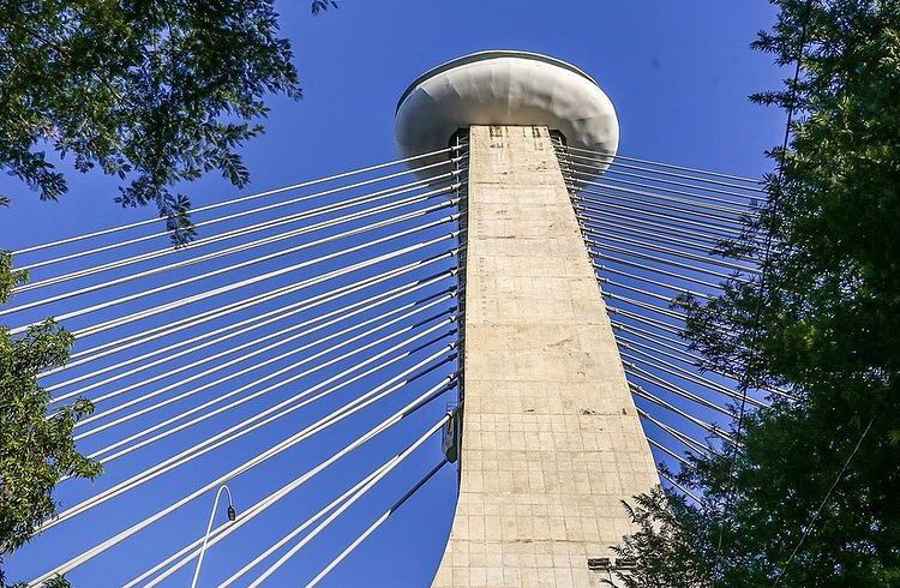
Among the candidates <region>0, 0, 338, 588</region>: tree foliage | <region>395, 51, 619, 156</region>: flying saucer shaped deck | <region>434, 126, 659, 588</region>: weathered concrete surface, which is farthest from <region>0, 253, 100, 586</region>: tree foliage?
<region>395, 51, 619, 156</region>: flying saucer shaped deck

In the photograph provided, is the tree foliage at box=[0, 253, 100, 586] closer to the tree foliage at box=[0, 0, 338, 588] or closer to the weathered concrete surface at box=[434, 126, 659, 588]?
the tree foliage at box=[0, 0, 338, 588]

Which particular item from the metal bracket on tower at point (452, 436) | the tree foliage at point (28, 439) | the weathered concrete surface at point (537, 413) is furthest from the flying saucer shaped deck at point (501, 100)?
the tree foliage at point (28, 439)

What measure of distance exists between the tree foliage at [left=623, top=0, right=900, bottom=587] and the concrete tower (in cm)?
268

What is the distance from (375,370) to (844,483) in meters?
6.24

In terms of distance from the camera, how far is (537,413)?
9.31 meters

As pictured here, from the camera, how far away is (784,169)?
201 inches

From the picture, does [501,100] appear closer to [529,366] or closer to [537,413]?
[529,366]

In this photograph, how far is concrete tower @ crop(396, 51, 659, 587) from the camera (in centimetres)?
782

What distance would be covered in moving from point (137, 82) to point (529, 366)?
20.2 feet

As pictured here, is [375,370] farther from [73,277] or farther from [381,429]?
[73,277]

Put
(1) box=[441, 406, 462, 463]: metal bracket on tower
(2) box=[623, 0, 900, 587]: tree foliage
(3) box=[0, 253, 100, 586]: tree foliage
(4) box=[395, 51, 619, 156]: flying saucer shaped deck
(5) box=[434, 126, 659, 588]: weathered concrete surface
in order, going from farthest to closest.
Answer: (4) box=[395, 51, 619, 156]: flying saucer shaped deck
(1) box=[441, 406, 462, 463]: metal bracket on tower
(5) box=[434, 126, 659, 588]: weathered concrete surface
(3) box=[0, 253, 100, 586]: tree foliage
(2) box=[623, 0, 900, 587]: tree foliage

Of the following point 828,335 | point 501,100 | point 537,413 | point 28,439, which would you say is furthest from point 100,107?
point 501,100

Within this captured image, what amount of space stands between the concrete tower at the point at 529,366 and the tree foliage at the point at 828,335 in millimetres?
2682

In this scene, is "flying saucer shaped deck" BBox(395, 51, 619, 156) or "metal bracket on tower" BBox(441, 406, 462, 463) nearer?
"metal bracket on tower" BBox(441, 406, 462, 463)
